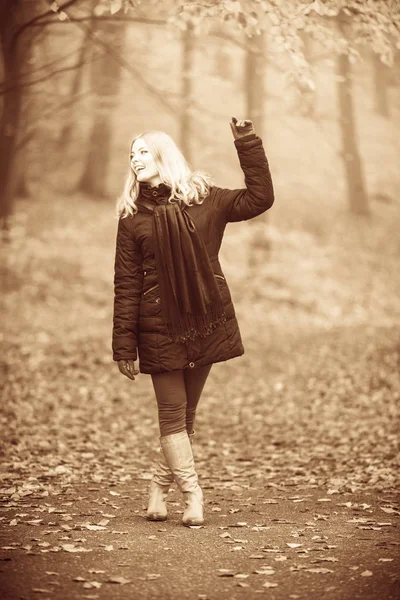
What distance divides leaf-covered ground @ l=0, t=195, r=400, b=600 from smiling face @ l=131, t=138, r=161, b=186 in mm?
2272

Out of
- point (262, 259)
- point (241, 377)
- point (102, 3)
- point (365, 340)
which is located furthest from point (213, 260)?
point (262, 259)

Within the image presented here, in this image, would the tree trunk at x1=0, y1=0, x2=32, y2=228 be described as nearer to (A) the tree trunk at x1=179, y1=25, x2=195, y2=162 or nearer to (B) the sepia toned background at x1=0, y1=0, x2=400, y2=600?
(B) the sepia toned background at x1=0, y1=0, x2=400, y2=600

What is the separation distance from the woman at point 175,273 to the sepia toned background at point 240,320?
3.11 feet

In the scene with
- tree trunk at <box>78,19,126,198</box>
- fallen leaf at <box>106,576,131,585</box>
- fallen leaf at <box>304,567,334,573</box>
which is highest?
tree trunk at <box>78,19,126,198</box>

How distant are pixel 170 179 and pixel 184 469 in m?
1.90

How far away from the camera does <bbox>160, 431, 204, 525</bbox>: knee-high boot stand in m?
5.07

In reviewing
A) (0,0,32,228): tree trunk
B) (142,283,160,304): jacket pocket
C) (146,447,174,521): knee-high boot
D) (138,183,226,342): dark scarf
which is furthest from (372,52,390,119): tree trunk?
(146,447,174,521): knee-high boot

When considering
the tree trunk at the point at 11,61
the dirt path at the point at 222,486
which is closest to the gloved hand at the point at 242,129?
the dirt path at the point at 222,486

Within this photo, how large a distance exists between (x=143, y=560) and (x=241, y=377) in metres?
7.66

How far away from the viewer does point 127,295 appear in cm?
498

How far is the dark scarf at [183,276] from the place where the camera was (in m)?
4.89

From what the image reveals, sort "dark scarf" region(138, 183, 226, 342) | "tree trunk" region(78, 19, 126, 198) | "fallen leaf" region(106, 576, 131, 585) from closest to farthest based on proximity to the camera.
Result: "fallen leaf" region(106, 576, 131, 585) < "dark scarf" region(138, 183, 226, 342) < "tree trunk" region(78, 19, 126, 198)

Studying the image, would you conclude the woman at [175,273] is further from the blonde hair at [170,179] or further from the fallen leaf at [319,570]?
the fallen leaf at [319,570]

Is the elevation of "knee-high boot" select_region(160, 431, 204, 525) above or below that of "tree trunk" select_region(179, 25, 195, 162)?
below
